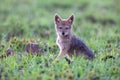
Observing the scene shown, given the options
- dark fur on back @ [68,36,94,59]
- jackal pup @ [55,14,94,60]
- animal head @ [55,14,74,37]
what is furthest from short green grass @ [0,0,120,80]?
animal head @ [55,14,74,37]

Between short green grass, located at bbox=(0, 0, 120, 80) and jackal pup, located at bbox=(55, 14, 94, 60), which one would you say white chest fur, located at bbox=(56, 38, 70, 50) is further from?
short green grass, located at bbox=(0, 0, 120, 80)

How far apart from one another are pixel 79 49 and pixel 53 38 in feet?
9.63

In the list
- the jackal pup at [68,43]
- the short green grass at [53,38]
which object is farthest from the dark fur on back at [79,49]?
the short green grass at [53,38]

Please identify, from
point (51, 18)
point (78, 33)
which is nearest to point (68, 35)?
point (78, 33)

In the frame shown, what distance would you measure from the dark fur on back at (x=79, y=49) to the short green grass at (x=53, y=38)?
0.65ft

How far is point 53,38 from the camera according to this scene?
11.8 m

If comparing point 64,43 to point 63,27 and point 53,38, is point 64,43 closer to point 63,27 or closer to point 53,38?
point 63,27

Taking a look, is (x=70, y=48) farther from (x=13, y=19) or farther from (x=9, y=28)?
(x=13, y=19)

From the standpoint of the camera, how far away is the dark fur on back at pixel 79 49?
28.5 feet

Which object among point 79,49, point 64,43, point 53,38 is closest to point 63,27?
point 64,43

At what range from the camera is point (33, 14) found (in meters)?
16.2

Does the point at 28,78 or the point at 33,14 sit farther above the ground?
the point at 33,14

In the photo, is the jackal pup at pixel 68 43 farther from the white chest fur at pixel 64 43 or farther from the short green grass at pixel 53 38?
the short green grass at pixel 53 38

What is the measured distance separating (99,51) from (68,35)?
0.85 meters
